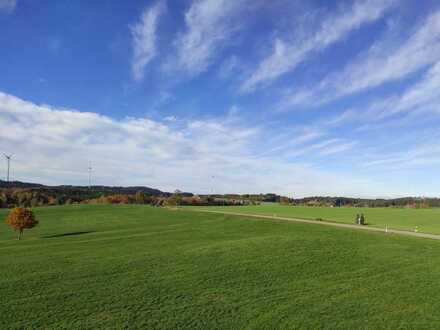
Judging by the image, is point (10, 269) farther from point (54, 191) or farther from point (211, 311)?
point (54, 191)

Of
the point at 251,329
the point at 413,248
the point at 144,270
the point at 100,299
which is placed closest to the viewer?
the point at 251,329

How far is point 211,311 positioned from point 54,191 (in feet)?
468

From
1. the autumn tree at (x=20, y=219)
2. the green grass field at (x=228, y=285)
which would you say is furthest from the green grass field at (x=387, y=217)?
the autumn tree at (x=20, y=219)

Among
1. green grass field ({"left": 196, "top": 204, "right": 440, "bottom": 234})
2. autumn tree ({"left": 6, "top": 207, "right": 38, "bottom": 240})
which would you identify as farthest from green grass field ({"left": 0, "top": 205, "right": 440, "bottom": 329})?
green grass field ({"left": 196, "top": 204, "right": 440, "bottom": 234})

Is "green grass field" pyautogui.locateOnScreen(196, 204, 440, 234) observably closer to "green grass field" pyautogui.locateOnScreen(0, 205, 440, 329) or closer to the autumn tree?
"green grass field" pyautogui.locateOnScreen(0, 205, 440, 329)

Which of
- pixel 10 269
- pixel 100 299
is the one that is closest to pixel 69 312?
pixel 100 299

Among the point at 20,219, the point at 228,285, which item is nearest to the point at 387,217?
the point at 228,285

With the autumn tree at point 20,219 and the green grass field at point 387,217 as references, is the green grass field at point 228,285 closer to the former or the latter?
the autumn tree at point 20,219

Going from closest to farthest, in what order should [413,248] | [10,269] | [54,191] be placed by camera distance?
[10,269]
[413,248]
[54,191]

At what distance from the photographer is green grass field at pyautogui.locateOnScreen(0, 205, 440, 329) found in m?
11.0

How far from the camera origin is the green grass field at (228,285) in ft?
36.1

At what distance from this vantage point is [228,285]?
583 inches

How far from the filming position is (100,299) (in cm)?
1290

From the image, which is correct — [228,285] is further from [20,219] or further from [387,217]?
[387,217]
